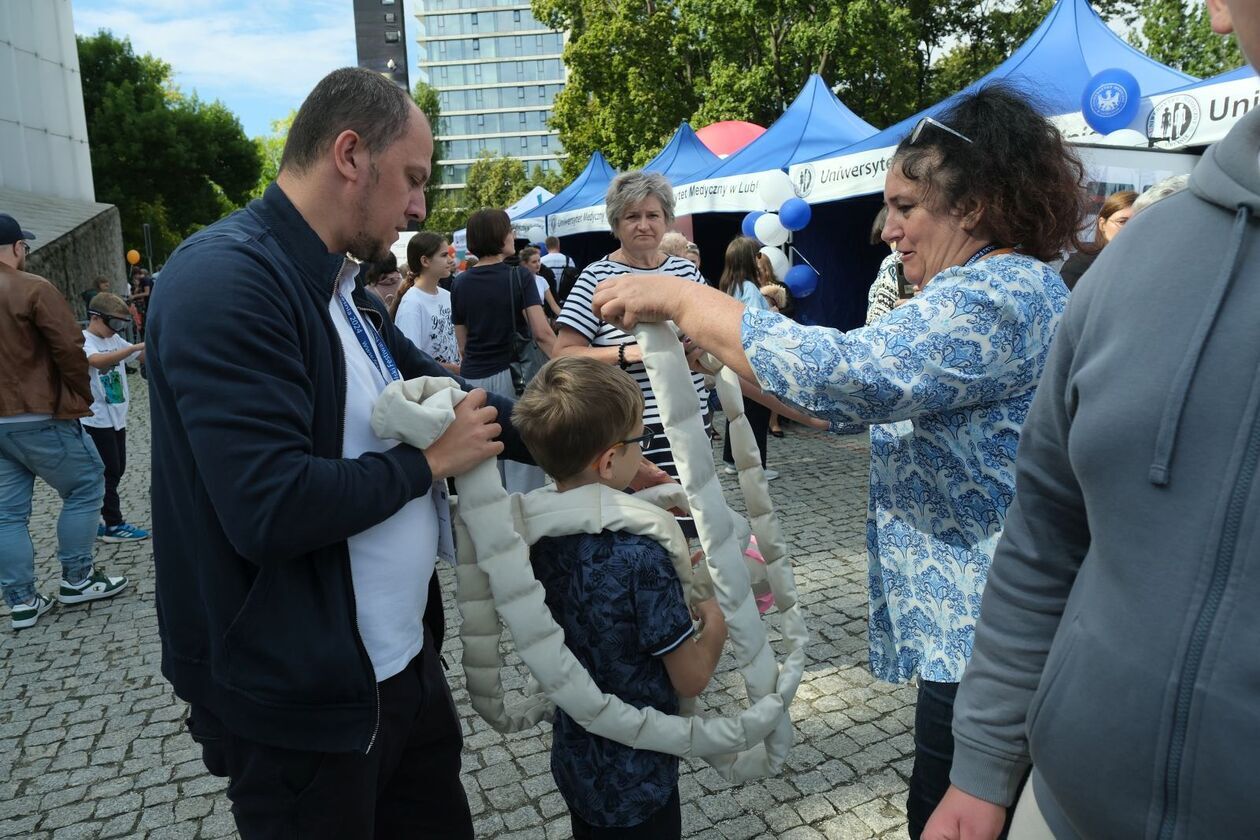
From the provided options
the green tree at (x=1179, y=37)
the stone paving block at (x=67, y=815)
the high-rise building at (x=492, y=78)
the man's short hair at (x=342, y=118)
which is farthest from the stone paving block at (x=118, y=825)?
the high-rise building at (x=492, y=78)

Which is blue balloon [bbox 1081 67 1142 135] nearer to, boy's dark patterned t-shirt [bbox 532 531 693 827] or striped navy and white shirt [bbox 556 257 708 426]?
striped navy and white shirt [bbox 556 257 708 426]

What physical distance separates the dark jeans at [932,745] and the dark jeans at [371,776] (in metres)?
1.00

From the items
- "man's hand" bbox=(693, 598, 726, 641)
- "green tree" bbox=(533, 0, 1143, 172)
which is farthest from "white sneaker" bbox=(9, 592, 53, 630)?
"green tree" bbox=(533, 0, 1143, 172)

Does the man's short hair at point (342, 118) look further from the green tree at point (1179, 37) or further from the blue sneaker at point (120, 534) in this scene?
the green tree at point (1179, 37)

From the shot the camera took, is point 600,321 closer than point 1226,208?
No

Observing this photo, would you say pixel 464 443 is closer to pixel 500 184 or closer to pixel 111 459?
pixel 111 459

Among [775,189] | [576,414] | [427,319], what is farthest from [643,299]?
[775,189]

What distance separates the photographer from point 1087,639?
96 cm

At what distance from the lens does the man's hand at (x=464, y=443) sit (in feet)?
4.96

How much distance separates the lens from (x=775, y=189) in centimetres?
920

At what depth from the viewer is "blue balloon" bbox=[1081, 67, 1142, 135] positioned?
6145 mm

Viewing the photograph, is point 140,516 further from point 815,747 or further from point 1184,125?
point 1184,125

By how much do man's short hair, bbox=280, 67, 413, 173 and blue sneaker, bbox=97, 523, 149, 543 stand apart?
214 inches

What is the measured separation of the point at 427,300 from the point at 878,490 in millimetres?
4626
